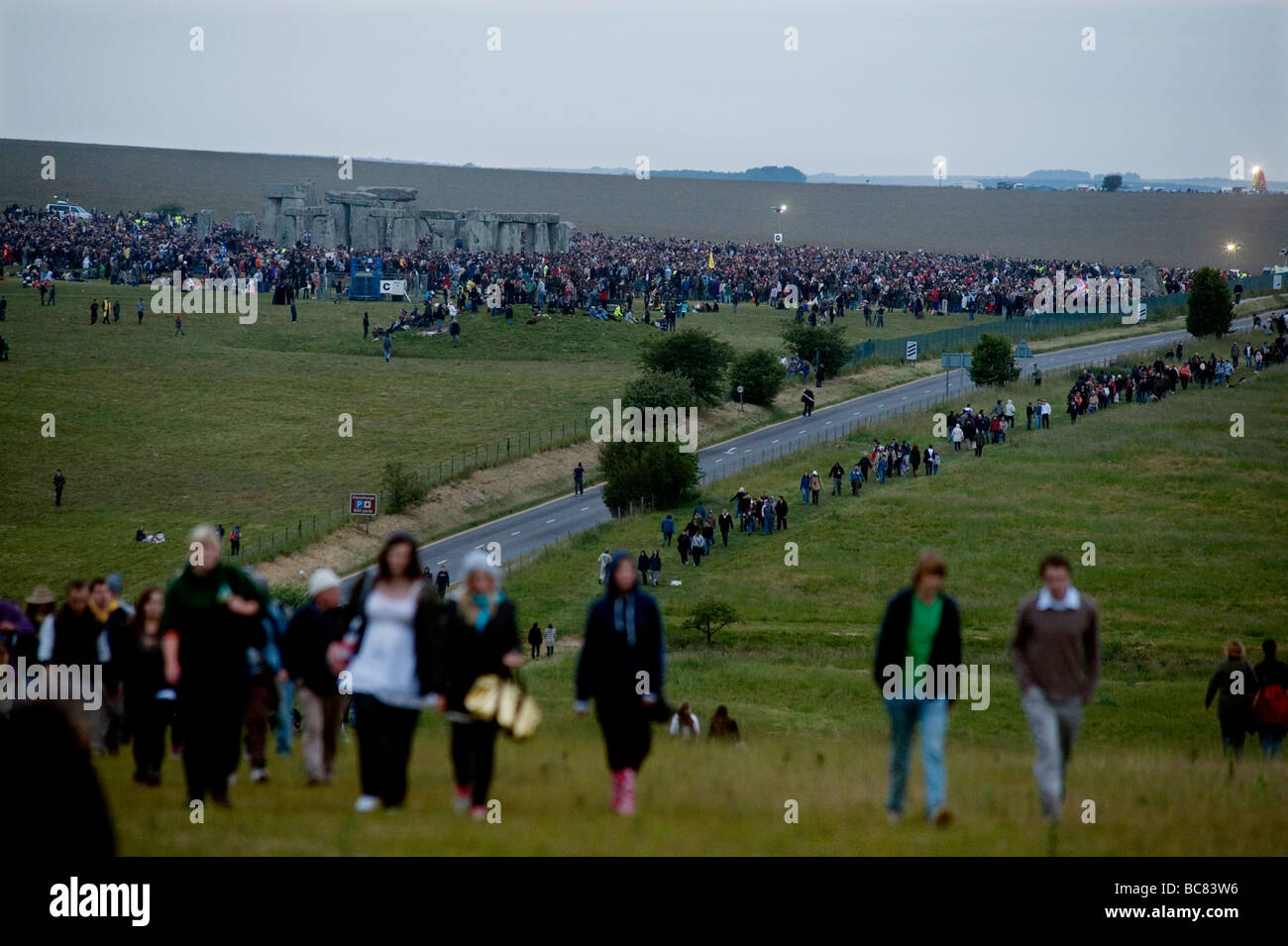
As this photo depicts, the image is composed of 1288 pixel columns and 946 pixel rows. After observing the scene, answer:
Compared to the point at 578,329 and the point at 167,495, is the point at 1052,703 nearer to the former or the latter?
the point at 167,495

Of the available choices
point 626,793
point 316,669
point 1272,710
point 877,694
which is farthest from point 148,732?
point 877,694

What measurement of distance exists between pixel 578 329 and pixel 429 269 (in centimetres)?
1515

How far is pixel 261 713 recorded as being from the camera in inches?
508

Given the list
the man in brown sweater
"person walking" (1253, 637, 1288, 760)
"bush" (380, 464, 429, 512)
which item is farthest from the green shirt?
"bush" (380, 464, 429, 512)

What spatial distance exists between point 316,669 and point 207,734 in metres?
1.46

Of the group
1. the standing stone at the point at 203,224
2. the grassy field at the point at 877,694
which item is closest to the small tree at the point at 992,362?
the grassy field at the point at 877,694

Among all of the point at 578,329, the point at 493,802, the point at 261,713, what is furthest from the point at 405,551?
the point at 578,329

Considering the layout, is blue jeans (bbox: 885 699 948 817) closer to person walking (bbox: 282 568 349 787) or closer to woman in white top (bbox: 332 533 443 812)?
woman in white top (bbox: 332 533 443 812)

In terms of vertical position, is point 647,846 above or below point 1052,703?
below

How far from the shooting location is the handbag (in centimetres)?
1022

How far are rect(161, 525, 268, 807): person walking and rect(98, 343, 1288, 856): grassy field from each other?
1.31 ft

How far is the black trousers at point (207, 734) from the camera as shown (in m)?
10.7

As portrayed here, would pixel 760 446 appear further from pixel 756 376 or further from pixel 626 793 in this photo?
pixel 626 793
